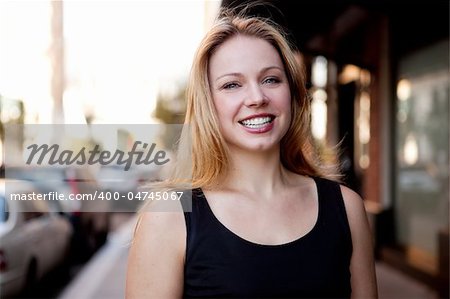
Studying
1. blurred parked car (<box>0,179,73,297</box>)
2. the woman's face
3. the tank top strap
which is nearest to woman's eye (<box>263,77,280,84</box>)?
the woman's face

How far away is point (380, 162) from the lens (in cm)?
800

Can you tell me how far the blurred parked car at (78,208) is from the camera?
6152mm

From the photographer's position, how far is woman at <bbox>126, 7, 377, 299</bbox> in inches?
60.8

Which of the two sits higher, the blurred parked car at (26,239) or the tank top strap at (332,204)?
the tank top strap at (332,204)

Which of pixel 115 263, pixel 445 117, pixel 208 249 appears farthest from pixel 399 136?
pixel 208 249

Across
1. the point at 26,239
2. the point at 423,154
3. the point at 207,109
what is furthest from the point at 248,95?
the point at 423,154

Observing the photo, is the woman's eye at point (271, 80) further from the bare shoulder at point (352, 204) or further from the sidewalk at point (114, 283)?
the sidewalk at point (114, 283)

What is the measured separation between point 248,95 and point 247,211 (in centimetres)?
35

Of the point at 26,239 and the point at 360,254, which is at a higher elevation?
the point at 360,254

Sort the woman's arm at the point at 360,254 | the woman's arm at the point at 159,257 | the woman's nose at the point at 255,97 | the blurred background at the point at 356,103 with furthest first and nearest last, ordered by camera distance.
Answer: the blurred background at the point at 356,103
the woman's arm at the point at 360,254
the woman's nose at the point at 255,97
the woman's arm at the point at 159,257

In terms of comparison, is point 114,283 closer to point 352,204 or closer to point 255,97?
point 352,204

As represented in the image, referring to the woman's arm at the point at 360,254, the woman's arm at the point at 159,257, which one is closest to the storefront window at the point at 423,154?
the woman's arm at the point at 360,254

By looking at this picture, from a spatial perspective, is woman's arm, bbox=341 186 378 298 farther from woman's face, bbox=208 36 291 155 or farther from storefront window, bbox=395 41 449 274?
storefront window, bbox=395 41 449 274

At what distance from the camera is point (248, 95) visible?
1648mm
